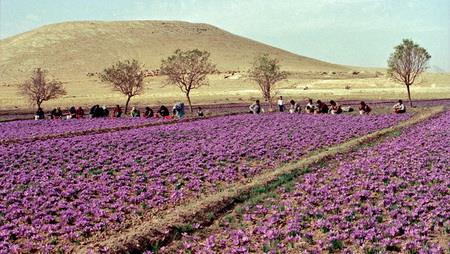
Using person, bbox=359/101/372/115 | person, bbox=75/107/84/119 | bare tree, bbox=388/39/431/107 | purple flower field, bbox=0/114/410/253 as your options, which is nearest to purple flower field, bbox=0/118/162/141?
purple flower field, bbox=0/114/410/253

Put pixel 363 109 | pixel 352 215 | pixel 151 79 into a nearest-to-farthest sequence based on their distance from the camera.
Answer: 1. pixel 352 215
2. pixel 363 109
3. pixel 151 79

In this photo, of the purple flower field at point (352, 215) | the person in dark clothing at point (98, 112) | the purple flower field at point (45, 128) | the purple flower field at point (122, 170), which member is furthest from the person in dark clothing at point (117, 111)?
the purple flower field at point (352, 215)

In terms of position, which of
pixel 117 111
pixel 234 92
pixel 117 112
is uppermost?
pixel 234 92

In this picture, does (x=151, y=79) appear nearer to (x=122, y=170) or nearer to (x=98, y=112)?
(x=98, y=112)

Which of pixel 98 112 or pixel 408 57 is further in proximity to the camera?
pixel 408 57

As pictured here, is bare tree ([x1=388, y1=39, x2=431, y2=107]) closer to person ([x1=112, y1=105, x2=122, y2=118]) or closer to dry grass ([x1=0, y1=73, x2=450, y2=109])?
dry grass ([x1=0, y1=73, x2=450, y2=109])

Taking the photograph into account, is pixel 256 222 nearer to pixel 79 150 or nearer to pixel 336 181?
pixel 336 181

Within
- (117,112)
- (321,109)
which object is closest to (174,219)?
(321,109)

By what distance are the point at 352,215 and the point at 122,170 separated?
11.1 m

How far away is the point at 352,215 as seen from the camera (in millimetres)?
13781

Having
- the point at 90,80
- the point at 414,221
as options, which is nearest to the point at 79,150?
the point at 414,221

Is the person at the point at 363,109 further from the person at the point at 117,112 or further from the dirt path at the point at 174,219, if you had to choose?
the dirt path at the point at 174,219

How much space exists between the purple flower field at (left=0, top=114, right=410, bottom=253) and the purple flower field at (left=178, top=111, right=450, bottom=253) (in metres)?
3.07

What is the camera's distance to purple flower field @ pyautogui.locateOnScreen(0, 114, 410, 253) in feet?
46.6
